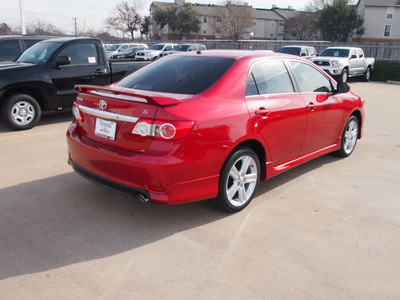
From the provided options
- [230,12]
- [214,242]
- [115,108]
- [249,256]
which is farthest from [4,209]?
[230,12]

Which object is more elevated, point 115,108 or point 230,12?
point 230,12

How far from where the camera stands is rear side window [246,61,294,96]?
4051mm

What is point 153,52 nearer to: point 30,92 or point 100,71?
point 100,71

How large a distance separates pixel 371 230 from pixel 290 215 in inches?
31.3

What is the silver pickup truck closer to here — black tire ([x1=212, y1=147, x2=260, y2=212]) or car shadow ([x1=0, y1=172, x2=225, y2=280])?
black tire ([x1=212, y1=147, x2=260, y2=212])

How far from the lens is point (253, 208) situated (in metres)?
4.10

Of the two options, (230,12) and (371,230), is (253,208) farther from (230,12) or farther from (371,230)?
(230,12)

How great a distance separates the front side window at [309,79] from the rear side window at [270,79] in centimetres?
23

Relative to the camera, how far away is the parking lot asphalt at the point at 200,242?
9.02 feet

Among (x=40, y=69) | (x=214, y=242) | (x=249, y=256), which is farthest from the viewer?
(x=40, y=69)

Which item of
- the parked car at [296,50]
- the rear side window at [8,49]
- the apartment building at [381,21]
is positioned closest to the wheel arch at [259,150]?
the rear side window at [8,49]

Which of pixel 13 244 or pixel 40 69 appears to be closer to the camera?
pixel 13 244

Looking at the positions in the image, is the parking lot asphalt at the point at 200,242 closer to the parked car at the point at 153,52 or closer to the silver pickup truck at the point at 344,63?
the silver pickup truck at the point at 344,63

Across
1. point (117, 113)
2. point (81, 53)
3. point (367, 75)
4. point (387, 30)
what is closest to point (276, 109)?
point (117, 113)
